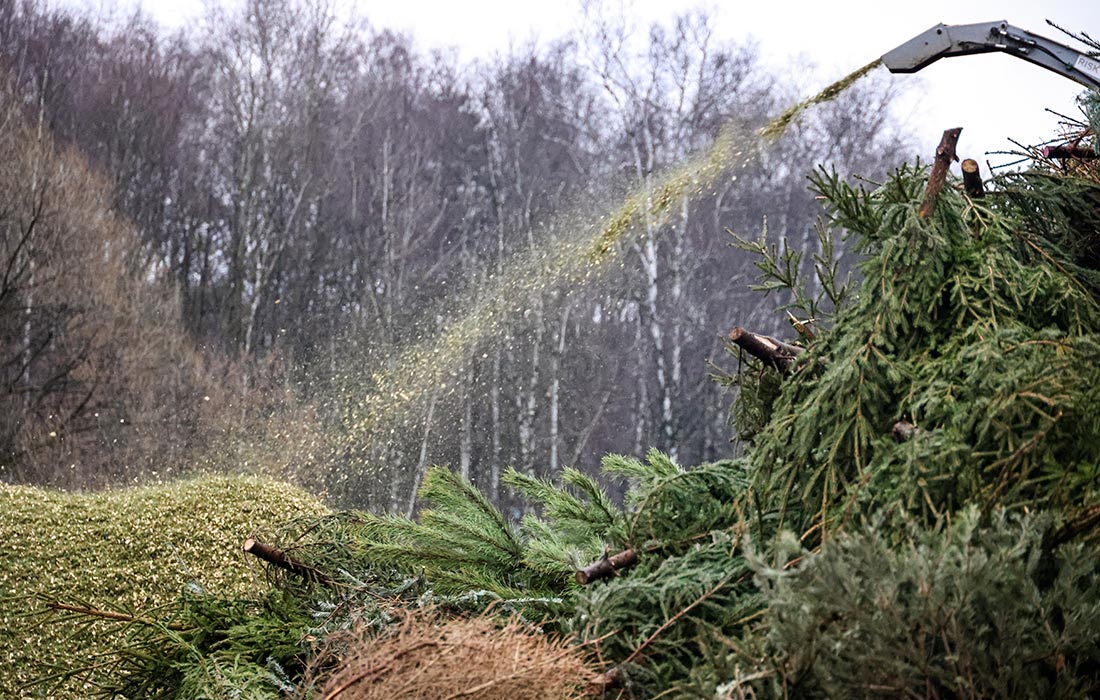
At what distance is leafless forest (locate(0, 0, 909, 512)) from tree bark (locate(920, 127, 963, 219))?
36.9 ft

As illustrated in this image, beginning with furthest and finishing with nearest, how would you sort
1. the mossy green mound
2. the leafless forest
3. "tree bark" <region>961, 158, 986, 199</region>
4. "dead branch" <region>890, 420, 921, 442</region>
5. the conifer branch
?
the leafless forest, the mossy green mound, the conifer branch, "tree bark" <region>961, 158, 986, 199</region>, "dead branch" <region>890, 420, 921, 442</region>

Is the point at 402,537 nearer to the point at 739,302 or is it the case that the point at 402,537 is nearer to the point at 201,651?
→ the point at 201,651

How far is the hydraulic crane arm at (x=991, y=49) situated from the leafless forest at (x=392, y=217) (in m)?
10.7

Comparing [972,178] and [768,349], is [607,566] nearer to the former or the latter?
[768,349]

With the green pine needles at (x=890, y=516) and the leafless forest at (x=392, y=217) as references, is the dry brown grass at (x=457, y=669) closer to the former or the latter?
the green pine needles at (x=890, y=516)

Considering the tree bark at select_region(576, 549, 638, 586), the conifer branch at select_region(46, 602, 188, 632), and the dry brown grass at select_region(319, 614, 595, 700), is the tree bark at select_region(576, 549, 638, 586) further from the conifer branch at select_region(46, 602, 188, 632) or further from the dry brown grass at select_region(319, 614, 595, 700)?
the conifer branch at select_region(46, 602, 188, 632)

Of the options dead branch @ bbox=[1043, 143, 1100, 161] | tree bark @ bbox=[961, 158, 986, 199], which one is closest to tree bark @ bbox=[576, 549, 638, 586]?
tree bark @ bbox=[961, 158, 986, 199]

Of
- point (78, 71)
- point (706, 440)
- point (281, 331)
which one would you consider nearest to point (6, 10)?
point (78, 71)

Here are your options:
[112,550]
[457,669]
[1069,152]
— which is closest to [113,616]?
[457,669]

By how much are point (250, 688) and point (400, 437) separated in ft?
40.8

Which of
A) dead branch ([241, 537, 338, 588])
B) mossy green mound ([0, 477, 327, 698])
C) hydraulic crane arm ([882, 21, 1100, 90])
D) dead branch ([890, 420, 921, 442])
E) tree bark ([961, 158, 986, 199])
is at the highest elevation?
hydraulic crane arm ([882, 21, 1100, 90])

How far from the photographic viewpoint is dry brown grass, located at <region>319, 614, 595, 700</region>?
46.3 inches

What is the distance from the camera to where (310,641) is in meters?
1.67

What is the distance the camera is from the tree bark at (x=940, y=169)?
1.47m
